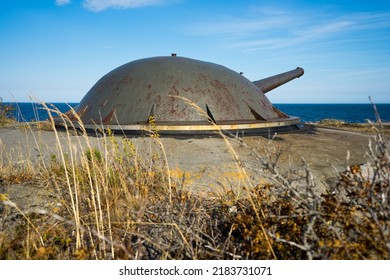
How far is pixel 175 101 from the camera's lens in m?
5.41

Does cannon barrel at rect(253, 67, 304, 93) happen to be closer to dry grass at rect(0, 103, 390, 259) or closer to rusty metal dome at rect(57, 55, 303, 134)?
rusty metal dome at rect(57, 55, 303, 134)

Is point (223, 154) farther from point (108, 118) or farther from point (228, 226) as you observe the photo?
point (108, 118)

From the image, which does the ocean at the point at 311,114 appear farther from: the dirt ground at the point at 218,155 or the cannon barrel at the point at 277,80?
the cannon barrel at the point at 277,80

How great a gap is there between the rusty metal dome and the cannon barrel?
4.86 ft

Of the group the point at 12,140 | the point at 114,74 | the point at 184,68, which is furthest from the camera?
the point at 114,74

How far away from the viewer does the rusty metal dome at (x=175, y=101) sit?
17.0 ft

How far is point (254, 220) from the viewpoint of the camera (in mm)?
2256

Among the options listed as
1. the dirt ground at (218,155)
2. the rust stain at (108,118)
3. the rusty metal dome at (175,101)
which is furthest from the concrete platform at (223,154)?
the rust stain at (108,118)

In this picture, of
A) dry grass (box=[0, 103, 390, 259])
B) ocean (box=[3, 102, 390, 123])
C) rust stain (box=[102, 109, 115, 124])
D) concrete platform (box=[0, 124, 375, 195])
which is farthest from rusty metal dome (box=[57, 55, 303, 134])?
dry grass (box=[0, 103, 390, 259])

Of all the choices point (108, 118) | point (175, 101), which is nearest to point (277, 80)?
point (175, 101)
